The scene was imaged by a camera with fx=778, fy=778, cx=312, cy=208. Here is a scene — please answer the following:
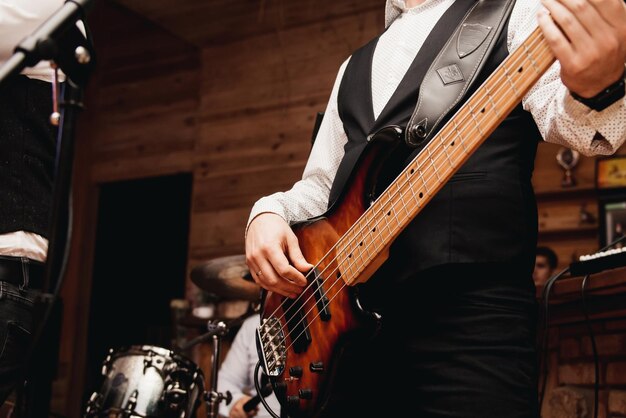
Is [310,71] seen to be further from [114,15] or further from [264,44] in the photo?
[114,15]

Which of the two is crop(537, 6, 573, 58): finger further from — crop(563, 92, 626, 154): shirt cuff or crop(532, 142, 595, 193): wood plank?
crop(532, 142, 595, 193): wood plank

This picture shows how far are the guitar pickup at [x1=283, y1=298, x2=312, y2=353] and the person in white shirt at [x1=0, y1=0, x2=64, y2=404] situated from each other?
559mm

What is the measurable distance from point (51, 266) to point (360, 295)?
0.60m

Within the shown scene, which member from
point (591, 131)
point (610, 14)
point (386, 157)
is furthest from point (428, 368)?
point (610, 14)

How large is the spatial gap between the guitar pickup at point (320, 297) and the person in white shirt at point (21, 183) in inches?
24.4

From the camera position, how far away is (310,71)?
6.11m

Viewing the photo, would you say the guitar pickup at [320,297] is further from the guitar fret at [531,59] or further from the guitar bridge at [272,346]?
the guitar fret at [531,59]

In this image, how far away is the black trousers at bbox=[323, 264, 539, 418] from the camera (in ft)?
4.38

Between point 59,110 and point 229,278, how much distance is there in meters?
2.59

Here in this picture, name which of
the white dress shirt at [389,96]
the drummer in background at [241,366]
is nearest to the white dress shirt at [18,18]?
the white dress shirt at [389,96]

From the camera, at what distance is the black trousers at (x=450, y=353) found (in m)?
1.33

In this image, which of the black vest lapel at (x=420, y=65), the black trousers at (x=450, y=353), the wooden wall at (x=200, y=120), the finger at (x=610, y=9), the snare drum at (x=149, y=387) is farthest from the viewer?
the wooden wall at (x=200, y=120)

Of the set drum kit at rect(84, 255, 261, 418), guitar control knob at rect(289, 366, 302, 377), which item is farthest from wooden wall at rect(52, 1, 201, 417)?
guitar control knob at rect(289, 366, 302, 377)

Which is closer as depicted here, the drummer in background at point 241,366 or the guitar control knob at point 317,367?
the guitar control knob at point 317,367
